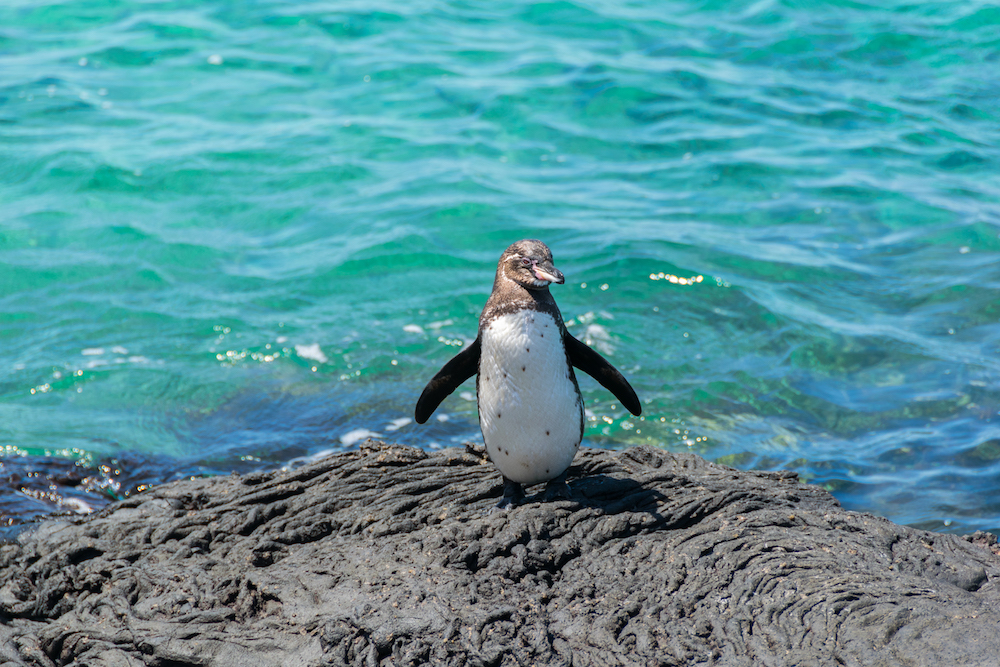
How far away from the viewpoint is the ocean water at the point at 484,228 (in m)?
7.47

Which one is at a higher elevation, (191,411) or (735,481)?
(735,481)

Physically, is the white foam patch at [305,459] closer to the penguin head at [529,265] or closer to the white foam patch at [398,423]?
the white foam patch at [398,423]

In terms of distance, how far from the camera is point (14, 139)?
13.6 meters

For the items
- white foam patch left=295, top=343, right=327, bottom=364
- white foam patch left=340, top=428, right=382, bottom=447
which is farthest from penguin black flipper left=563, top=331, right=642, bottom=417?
white foam patch left=295, top=343, right=327, bottom=364

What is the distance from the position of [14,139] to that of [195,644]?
12649mm

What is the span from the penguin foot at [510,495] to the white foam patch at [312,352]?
4.27m

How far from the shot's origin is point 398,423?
748 centimetres

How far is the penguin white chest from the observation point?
4395 millimetres

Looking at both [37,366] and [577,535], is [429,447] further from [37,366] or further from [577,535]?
[37,366]

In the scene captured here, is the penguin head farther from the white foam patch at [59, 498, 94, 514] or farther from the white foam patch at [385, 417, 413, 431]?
the white foam patch at [59, 498, 94, 514]

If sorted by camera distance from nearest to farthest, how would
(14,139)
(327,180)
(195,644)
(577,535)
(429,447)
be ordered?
(195,644)
(577,535)
(429,447)
(327,180)
(14,139)

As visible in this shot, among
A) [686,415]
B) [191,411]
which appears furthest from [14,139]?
[686,415]

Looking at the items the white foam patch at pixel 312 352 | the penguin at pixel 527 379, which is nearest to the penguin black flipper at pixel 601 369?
the penguin at pixel 527 379

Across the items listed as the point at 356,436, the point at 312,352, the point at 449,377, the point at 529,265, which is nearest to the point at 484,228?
the point at 312,352
